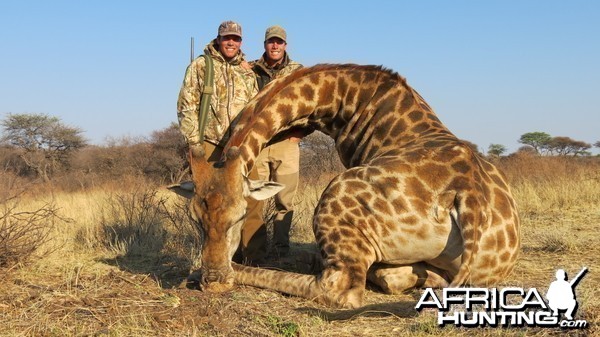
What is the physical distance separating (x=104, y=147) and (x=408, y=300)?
95.7 ft

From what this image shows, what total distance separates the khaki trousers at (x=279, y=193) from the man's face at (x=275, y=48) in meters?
1.08

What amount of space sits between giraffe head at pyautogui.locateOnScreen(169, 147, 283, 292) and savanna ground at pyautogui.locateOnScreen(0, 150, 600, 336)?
8.4 inches

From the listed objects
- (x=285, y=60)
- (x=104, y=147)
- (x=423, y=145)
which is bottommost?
(x=104, y=147)

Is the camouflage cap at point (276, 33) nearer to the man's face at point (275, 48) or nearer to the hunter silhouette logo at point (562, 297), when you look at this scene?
the man's face at point (275, 48)

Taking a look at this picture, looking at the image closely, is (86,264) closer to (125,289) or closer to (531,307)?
(125,289)

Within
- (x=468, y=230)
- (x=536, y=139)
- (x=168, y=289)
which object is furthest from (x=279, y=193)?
(x=536, y=139)

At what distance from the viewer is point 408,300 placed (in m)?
5.38

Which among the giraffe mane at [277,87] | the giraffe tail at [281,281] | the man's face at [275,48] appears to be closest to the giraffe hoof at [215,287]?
the giraffe tail at [281,281]

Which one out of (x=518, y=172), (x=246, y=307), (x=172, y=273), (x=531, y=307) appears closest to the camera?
(x=531, y=307)

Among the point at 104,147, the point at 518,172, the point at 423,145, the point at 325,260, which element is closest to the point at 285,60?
the point at 423,145

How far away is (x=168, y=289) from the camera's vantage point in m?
5.51

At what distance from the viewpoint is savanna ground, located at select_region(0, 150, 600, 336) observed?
14.0ft

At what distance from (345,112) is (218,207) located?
89.3 inches

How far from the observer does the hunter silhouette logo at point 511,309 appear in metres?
4.08
